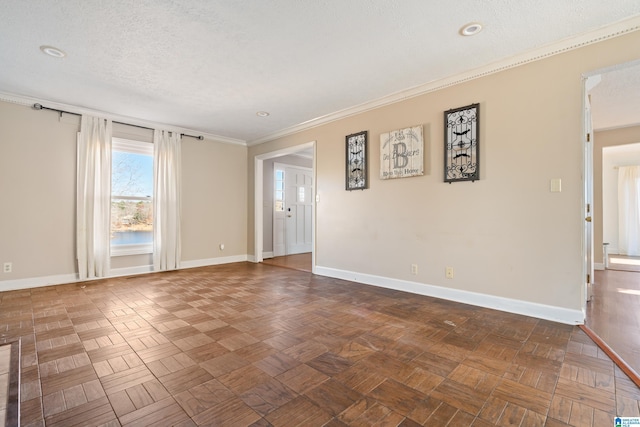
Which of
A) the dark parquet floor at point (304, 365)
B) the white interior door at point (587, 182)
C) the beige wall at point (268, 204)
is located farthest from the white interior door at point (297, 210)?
the white interior door at point (587, 182)

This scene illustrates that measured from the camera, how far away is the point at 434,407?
1438 mm

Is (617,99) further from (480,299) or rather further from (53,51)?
(53,51)

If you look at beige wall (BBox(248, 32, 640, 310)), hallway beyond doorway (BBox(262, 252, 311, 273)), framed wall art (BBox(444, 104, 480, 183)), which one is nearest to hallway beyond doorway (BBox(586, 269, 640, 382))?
beige wall (BBox(248, 32, 640, 310))

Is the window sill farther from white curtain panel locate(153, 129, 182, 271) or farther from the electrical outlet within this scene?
the electrical outlet

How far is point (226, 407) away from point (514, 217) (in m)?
2.86

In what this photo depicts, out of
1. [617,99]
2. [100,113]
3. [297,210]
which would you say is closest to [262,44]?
[100,113]

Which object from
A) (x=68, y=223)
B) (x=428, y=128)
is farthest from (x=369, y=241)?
(x=68, y=223)

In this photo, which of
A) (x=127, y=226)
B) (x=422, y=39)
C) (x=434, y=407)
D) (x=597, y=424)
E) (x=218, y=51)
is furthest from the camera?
(x=127, y=226)

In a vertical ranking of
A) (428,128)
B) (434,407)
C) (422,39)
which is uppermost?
(422,39)

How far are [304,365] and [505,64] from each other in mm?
3227

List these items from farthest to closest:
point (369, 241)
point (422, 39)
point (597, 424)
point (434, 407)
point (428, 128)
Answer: point (369, 241) → point (428, 128) → point (422, 39) → point (434, 407) → point (597, 424)

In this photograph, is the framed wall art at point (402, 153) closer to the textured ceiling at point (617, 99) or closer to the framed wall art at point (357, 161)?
the framed wall art at point (357, 161)

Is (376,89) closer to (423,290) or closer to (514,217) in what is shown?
(514,217)

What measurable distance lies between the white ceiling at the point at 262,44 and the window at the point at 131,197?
97 cm
